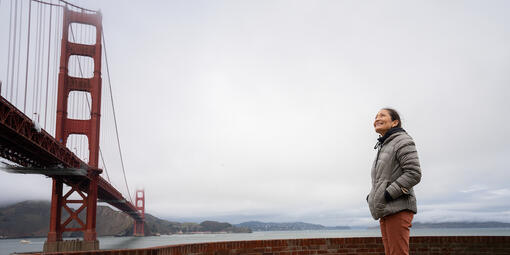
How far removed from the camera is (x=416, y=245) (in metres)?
5.20

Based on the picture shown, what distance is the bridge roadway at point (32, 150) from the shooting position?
543 inches

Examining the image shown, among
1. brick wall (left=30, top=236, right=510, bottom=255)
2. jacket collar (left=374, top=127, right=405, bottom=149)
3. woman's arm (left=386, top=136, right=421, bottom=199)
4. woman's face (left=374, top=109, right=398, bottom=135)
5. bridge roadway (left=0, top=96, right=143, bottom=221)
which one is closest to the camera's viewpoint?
woman's arm (left=386, top=136, right=421, bottom=199)

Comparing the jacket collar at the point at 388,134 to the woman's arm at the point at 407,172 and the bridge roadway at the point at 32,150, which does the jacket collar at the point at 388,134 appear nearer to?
the woman's arm at the point at 407,172

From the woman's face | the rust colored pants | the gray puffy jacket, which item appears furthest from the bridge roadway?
the rust colored pants

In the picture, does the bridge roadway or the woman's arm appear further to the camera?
the bridge roadway

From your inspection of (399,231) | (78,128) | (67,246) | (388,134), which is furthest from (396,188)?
(78,128)

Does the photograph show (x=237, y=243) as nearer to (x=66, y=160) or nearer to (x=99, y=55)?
(x=66, y=160)

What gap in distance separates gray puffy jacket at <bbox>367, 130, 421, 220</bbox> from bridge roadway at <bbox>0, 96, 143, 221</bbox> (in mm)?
13611

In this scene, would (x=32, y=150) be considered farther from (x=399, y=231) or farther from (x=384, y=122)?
(x=399, y=231)

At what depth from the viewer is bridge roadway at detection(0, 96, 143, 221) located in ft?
45.3

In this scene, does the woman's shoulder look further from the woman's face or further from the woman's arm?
the woman's face

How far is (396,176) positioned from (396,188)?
0.15 meters

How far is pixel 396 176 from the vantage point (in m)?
2.50

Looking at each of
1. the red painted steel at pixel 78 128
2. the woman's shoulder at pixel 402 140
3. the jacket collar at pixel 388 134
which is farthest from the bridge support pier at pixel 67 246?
the woman's shoulder at pixel 402 140
